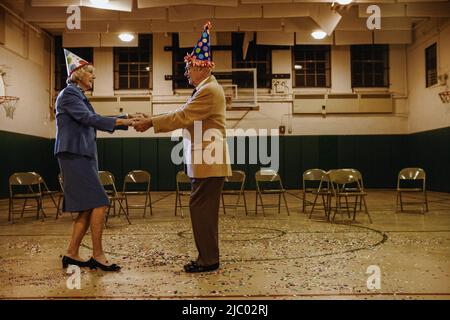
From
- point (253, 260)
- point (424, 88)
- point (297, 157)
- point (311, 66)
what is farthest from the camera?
point (311, 66)

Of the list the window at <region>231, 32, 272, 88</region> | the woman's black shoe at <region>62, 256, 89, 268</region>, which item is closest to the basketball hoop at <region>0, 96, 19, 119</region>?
the window at <region>231, 32, 272, 88</region>

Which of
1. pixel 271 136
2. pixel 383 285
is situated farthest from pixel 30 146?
pixel 383 285

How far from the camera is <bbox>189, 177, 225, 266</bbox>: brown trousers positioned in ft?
11.1

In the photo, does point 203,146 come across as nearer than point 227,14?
Yes

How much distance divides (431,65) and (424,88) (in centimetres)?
71

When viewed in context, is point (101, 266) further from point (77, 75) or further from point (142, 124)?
point (77, 75)

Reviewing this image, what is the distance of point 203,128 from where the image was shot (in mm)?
3436

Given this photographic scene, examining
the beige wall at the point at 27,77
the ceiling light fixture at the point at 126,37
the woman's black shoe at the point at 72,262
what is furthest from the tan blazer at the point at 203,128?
the ceiling light fixture at the point at 126,37

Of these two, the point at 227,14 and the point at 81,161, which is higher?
the point at 227,14

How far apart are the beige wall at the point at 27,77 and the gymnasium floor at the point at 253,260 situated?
6344 millimetres

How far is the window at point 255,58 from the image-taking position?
14.4 meters

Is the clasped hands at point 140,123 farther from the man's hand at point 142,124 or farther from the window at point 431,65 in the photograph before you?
the window at point 431,65

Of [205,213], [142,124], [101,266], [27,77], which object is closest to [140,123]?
[142,124]

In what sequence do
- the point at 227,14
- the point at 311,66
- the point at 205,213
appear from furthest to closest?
the point at 311,66 → the point at 227,14 → the point at 205,213
